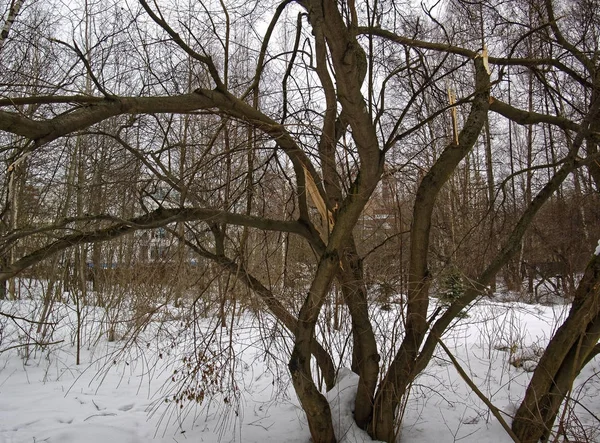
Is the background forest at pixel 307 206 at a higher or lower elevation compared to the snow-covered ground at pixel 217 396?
higher

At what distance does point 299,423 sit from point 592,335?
2543 mm

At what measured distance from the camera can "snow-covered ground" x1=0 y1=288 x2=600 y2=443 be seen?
10.6 feet

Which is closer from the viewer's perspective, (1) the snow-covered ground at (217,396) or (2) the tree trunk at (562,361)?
(2) the tree trunk at (562,361)

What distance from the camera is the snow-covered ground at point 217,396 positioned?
10.6 ft

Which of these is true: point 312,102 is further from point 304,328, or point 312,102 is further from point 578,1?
point 578,1

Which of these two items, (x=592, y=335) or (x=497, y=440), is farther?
(x=497, y=440)

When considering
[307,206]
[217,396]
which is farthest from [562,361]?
[217,396]

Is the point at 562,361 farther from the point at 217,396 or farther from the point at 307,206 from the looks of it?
the point at 217,396

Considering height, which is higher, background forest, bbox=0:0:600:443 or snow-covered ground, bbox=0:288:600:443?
background forest, bbox=0:0:600:443

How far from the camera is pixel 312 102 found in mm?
4047

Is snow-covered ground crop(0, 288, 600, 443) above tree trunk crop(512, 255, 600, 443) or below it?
below

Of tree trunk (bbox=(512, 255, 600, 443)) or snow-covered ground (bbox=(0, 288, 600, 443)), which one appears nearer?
tree trunk (bbox=(512, 255, 600, 443))

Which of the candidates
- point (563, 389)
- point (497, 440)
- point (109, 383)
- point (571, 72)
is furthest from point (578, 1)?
point (109, 383)

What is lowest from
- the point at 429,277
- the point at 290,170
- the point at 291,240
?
the point at 429,277
